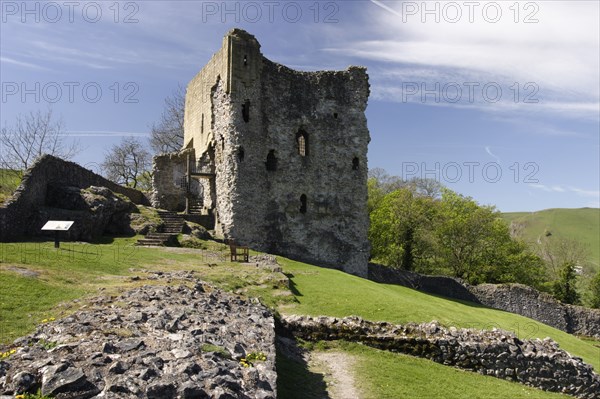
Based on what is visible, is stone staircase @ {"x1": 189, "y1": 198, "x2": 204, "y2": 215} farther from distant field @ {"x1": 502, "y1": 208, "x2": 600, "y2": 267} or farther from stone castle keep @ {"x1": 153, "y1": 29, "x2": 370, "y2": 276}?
distant field @ {"x1": 502, "y1": 208, "x2": 600, "y2": 267}

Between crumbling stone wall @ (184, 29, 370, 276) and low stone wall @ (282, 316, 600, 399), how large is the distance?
1549cm

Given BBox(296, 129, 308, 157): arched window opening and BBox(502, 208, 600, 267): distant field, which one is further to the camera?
BBox(502, 208, 600, 267): distant field

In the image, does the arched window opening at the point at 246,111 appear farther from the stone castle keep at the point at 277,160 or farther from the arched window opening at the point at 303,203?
the arched window opening at the point at 303,203

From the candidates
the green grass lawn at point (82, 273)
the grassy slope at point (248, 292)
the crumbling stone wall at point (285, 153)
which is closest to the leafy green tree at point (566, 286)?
the crumbling stone wall at point (285, 153)

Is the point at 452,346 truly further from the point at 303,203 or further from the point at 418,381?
the point at 303,203

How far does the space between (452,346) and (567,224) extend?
13798 cm

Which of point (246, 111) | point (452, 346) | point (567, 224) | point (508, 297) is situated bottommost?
point (508, 297)

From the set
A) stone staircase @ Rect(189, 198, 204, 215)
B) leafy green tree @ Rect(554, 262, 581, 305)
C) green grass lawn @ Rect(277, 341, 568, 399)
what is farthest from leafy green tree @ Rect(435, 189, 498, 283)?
green grass lawn @ Rect(277, 341, 568, 399)

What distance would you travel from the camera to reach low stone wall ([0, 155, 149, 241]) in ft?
58.7

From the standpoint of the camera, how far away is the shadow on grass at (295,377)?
966cm

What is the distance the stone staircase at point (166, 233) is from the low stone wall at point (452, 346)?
431 inches

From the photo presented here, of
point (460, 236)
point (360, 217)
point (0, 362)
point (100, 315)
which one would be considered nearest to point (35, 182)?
point (100, 315)

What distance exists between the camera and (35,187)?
68.0 ft

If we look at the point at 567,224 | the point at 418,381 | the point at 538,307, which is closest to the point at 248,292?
the point at 418,381
